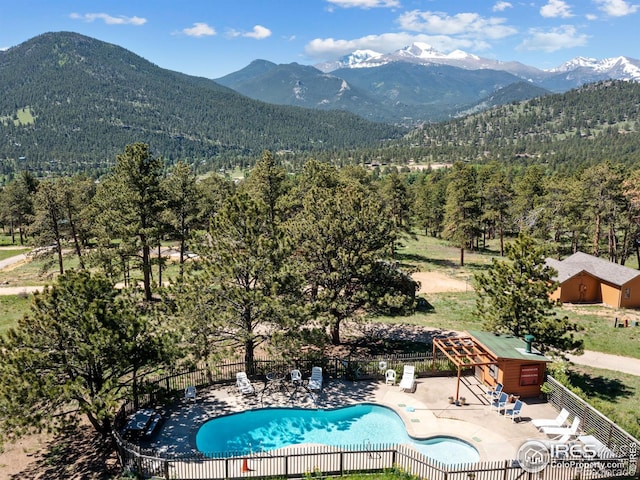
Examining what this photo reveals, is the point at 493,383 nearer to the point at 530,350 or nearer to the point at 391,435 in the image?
the point at 530,350

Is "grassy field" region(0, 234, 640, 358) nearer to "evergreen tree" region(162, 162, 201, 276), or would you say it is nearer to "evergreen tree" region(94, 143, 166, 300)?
"evergreen tree" region(162, 162, 201, 276)

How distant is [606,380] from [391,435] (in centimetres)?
1395

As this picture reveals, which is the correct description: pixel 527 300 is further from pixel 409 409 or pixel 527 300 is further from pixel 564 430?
pixel 409 409

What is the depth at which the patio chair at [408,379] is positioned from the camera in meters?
22.9

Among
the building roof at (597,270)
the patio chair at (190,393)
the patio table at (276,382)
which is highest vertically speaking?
the building roof at (597,270)

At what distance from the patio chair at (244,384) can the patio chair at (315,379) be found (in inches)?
115

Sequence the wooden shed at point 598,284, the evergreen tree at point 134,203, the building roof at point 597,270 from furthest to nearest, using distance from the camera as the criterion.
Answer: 1. the building roof at point 597,270
2. the wooden shed at point 598,284
3. the evergreen tree at point 134,203

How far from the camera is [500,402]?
20.9 m

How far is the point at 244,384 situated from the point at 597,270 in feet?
117

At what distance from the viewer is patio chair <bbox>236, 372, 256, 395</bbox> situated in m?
22.3

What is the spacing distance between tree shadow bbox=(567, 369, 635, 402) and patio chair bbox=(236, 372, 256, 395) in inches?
687

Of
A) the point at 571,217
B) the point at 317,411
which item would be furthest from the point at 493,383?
the point at 571,217

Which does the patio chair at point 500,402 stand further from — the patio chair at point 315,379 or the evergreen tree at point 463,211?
the evergreen tree at point 463,211

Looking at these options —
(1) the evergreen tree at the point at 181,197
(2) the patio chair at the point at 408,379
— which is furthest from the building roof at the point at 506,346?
(1) the evergreen tree at the point at 181,197
